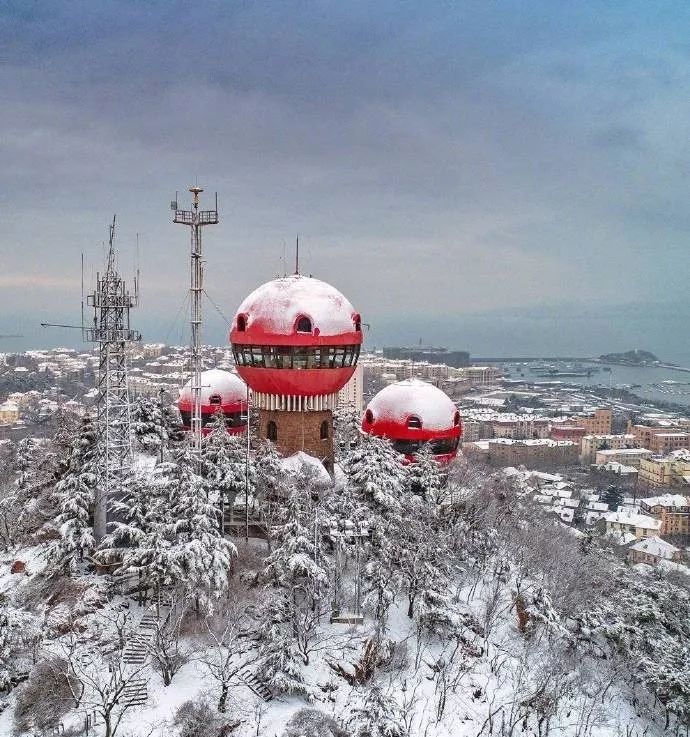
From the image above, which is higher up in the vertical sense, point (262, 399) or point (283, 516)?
point (262, 399)

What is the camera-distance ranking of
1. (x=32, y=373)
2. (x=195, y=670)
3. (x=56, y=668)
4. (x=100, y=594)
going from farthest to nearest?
(x=32, y=373) → (x=100, y=594) → (x=195, y=670) → (x=56, y=668)

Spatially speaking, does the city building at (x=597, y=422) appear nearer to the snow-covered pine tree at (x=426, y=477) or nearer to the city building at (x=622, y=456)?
the city building at (x=622, y=456)

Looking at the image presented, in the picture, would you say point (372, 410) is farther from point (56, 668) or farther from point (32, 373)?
point (32, 373)

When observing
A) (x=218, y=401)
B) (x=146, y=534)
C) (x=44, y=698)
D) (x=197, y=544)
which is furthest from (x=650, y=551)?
(x=44, y=698)

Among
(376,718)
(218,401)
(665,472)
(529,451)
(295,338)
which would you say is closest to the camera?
(376,718)

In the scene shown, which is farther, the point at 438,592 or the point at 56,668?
the point at 438,592

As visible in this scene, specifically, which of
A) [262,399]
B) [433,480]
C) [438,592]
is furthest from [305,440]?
[438,592]

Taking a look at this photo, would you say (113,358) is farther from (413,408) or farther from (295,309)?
(413,408)
